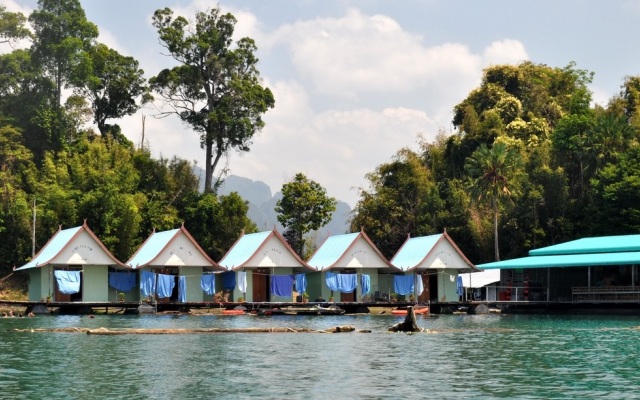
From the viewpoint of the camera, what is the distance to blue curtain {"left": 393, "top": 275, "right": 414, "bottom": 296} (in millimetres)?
70688

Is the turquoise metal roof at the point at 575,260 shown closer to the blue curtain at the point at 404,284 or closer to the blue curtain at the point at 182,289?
the blue curtain at the point at 404,284

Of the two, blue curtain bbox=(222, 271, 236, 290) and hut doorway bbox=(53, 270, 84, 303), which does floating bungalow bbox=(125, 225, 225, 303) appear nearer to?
blue curtain bbox=(222, 271, 236, 290)

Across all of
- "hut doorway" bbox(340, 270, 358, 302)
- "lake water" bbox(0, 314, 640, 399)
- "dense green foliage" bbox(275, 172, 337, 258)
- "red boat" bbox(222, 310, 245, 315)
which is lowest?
"lake water" bbox(0, 314, 640, 399)

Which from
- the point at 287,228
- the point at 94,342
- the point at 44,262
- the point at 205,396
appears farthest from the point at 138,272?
the point at 205,396

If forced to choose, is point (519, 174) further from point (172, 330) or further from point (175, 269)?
point (172, 330)

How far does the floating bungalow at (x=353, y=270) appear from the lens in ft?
228

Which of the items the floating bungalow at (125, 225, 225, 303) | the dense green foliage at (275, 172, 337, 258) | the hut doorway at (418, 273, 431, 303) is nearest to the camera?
the floating bungalow at (125, 225, 225, 303)

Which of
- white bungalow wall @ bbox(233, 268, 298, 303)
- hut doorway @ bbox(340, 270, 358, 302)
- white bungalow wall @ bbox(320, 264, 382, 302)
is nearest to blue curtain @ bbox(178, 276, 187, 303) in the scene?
white bungalow wall @ bbox(233, 268, 298, 303)

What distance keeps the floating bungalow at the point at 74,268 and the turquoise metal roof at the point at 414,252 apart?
19.0 m

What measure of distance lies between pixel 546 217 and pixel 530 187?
101 inches

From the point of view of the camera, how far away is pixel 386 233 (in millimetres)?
88500

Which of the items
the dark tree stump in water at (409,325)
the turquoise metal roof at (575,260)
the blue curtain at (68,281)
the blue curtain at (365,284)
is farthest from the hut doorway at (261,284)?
the dark tree stump in water at (409,325)

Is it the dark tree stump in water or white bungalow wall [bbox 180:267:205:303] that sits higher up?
white bungalow wall [bbox 180:267:205:303]

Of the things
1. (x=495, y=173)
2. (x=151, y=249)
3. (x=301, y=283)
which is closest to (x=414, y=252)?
(x=301, y=283)
